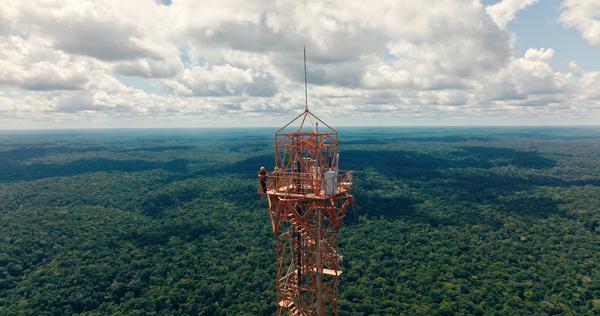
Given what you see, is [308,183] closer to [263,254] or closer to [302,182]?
[302,182]

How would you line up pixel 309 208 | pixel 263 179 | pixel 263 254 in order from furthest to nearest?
1. pixel 263 254
2. pixel 263 179
3. pixel 309 208

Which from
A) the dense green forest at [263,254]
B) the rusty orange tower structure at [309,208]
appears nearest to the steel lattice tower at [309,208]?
the rusty orange tower structure at [309,208]

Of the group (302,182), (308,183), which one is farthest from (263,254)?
(308,183)

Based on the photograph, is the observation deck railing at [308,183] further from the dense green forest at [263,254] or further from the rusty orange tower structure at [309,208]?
the dense green forest at [263,254]

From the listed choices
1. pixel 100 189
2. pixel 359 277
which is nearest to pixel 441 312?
pixel 359 277

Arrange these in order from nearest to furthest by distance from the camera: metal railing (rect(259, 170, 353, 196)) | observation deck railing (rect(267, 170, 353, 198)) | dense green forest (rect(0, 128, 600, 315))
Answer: observation deck railing (rect(267, 170, 353, 198)) < metal railing (rect(259, 170, 353, 196)) < dense green forest (rect(0, 128, 600, 315))

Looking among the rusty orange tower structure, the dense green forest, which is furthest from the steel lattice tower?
the dense green forest

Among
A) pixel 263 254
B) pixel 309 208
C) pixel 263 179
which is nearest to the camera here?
pixel 309 208

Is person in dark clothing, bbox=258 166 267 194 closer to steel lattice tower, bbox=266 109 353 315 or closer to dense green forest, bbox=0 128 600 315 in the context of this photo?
steel lattice tower, bbox=266 109 353 315
